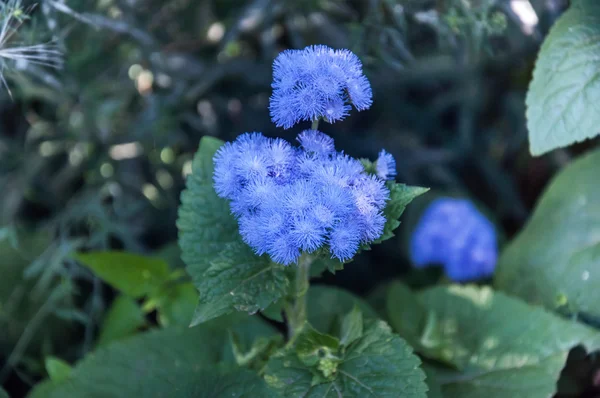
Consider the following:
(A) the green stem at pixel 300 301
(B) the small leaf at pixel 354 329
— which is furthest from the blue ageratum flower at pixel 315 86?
(B) the small leaf at pixel 354 329

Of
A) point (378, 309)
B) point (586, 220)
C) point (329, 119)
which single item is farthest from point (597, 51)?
point (378, 309)

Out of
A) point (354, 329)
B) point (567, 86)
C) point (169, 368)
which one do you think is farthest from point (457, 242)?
point (169, 368)

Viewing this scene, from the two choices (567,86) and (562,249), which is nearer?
(567,86)

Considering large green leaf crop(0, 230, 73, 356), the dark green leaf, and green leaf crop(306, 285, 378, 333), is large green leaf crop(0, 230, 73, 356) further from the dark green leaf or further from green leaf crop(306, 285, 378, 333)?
the dark green leaf

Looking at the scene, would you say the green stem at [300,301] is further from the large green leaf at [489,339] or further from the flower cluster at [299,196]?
the large green leaf at [489,339]

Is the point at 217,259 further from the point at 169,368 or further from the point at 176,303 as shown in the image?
the point at 176,303

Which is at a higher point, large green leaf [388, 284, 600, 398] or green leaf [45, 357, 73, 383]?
green leaf [45, 357, 73, 383]

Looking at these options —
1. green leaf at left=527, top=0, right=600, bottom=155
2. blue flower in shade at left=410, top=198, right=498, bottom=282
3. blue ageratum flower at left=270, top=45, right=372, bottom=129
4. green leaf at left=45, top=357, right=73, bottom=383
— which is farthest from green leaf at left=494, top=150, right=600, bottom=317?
green leaf at left=45, top=357, right=73, bottom=383
